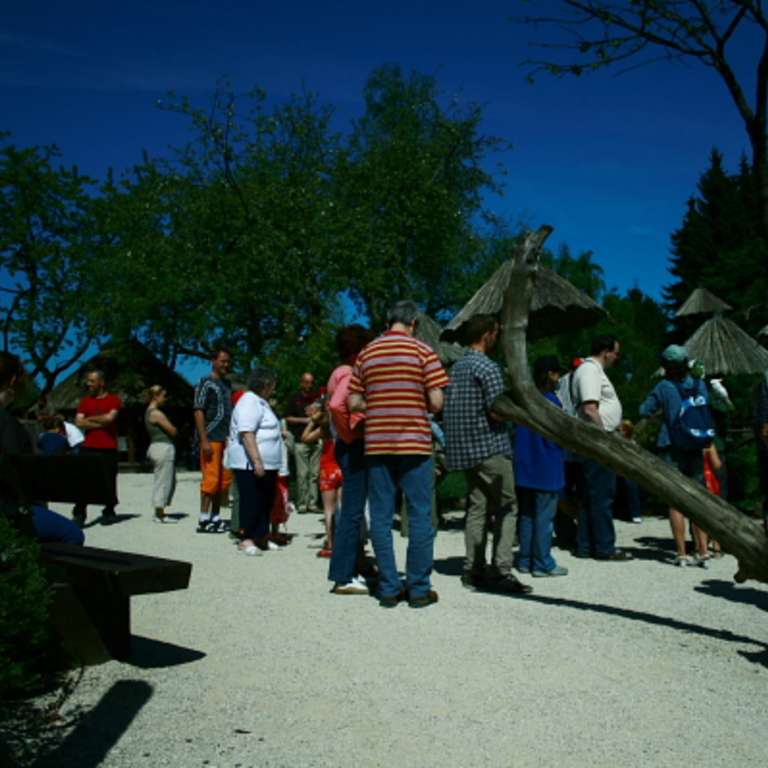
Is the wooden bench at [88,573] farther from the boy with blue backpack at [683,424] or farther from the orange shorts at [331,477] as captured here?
the boy with blue backpack at [683,424]

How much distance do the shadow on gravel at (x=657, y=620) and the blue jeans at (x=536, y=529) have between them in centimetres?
96

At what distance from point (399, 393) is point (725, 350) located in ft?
28.5

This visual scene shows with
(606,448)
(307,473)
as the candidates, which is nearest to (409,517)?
(606,448)

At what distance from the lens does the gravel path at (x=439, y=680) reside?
3508 millimetres

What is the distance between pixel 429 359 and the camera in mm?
6352

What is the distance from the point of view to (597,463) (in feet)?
26.7

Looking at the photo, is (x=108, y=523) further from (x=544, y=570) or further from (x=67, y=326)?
(x=67, y=326)

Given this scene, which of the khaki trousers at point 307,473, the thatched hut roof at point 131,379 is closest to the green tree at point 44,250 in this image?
the thatched hut roof at point 131,379

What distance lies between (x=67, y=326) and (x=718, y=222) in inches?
1332

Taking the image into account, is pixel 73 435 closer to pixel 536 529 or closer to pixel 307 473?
pixel 307 473

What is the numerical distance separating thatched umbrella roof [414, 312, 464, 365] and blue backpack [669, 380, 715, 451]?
5037 millimetres

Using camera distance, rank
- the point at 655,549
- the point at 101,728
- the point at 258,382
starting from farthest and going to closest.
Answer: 1. the point at 655,549
2. the point at 258,382
3. the point at 101,728

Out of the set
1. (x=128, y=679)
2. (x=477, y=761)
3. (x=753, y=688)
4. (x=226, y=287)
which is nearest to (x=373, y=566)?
(x=128, y=679)

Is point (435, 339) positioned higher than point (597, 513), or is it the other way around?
point (435, 339)
